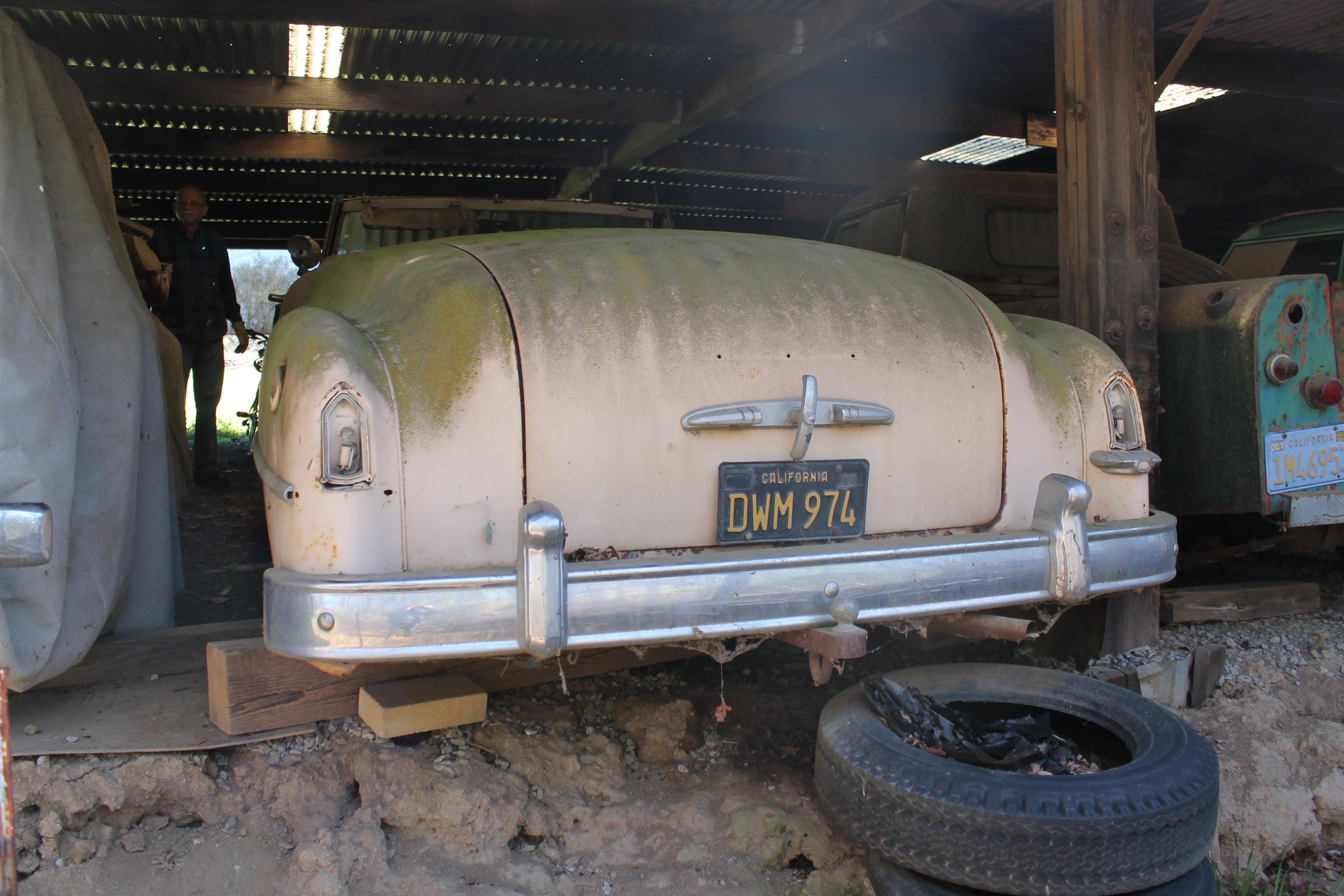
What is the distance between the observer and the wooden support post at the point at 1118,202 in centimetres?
339

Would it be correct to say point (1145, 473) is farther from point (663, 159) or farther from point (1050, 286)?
point (663, 159)

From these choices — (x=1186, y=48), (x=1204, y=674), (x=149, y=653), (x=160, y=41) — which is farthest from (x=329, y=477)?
(x=160, y=41)

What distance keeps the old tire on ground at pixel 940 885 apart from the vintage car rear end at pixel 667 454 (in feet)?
1.80

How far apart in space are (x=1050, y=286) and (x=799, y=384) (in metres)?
3.21

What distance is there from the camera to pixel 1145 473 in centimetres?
259

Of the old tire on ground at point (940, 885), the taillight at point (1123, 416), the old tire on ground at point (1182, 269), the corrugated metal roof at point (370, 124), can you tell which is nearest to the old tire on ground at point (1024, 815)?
the old tire on ground at point (940, 885)

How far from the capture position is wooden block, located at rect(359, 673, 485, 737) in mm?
2316

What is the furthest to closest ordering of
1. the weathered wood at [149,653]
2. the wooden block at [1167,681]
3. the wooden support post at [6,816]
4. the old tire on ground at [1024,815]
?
the wooden block at [1167,681] → the weathered wood at [149,653] → the old tire on ground at [1024,815] → the wooden support post at [6,816]

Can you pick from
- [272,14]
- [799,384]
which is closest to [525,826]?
[799,384]

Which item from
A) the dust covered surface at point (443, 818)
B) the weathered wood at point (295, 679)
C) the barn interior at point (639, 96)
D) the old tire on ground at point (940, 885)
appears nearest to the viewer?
the old tire on ground at point (940, 885)

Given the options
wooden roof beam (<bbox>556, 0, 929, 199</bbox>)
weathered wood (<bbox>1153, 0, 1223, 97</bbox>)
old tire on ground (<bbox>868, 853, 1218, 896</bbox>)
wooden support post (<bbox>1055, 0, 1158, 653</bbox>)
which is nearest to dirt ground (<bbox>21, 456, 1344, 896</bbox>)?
old tire on ground (<bbox>868, 853, 1218, 896</bbox>)

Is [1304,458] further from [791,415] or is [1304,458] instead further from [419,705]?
[419,705]

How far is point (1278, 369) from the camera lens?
3354 millimetres

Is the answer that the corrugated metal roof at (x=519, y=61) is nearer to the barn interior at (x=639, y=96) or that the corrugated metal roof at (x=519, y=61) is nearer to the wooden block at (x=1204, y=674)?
the barn interior at (x=639, y=96)
